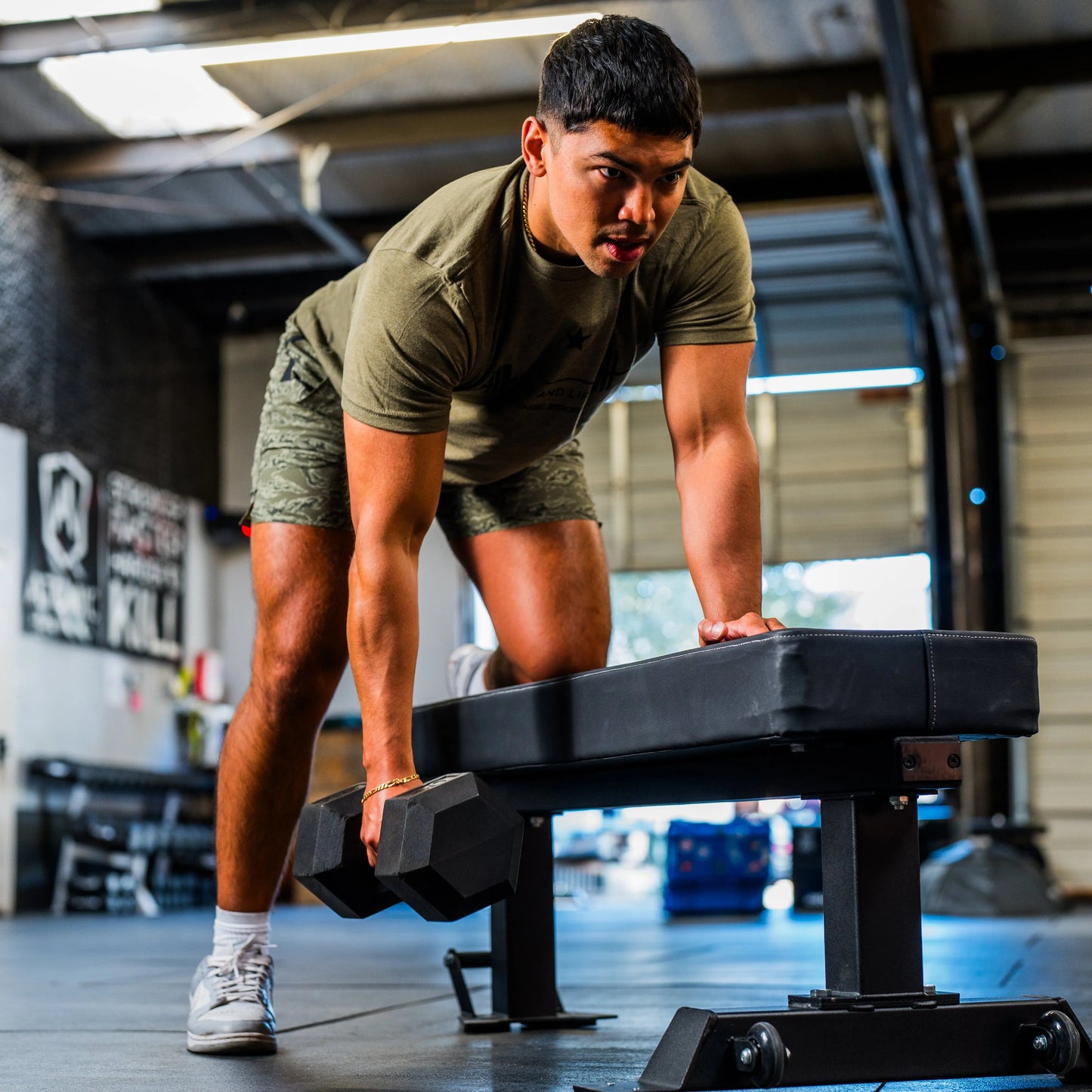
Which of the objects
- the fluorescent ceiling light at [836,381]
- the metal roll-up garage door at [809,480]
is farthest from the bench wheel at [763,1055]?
the fluorescent ceiling light at [836,381]

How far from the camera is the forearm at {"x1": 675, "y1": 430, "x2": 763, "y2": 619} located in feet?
5.71

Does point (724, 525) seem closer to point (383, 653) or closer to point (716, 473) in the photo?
point (716, 473)

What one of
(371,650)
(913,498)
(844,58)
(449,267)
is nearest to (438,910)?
(371,650)

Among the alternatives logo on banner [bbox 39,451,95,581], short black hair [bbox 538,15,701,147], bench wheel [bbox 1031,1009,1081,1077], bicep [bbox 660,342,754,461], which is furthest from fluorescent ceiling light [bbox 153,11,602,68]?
bench wheel [bbox 1031,1009,1081,1077]

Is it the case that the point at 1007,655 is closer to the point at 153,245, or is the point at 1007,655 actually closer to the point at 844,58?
the point at 844,58

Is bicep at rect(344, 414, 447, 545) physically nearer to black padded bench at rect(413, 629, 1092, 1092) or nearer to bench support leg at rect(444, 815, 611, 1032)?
black padded bench at rect(413, 629, 1092, 1092)

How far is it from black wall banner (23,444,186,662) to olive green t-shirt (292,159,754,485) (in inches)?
259

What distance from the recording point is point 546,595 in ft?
6.94

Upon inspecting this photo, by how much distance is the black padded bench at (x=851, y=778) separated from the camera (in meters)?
1.37

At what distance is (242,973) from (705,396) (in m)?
0.99

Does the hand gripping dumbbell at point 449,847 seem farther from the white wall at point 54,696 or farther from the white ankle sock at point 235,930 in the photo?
the white wall at point 54,696

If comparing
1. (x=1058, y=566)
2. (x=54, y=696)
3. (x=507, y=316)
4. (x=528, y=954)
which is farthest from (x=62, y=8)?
(x=1058, y=566)

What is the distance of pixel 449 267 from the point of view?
5.54 ft

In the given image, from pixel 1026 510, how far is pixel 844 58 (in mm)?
3522
